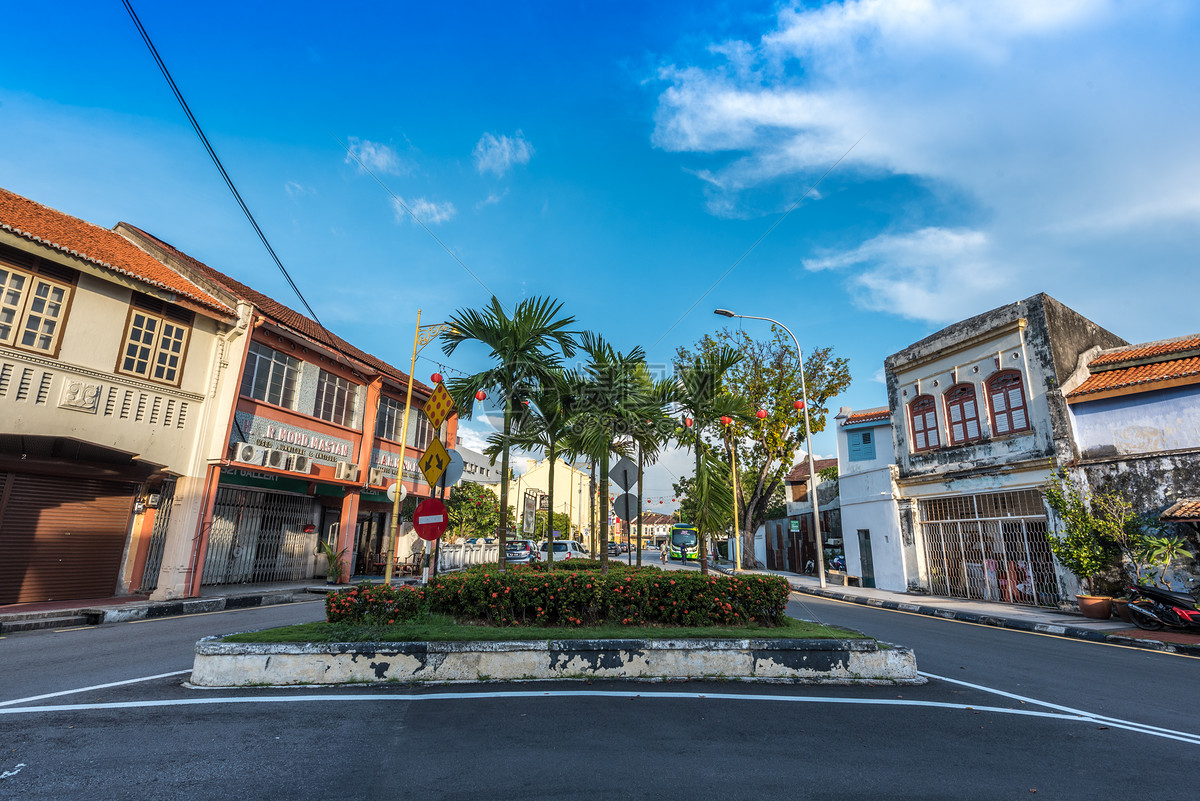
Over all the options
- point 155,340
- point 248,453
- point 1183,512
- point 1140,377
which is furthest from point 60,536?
point 1140,377

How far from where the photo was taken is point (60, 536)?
12500 mm

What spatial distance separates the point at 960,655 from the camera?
8.41 metres

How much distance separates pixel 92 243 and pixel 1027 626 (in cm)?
2242

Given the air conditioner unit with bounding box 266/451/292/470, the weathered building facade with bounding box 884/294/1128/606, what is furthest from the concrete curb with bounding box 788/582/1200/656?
the air conditioner unit with bounding box 266/451/292/470

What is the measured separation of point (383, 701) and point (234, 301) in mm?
13954

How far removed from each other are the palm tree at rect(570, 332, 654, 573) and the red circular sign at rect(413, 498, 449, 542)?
258 cm

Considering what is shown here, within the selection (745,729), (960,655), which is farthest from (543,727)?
(960,655)

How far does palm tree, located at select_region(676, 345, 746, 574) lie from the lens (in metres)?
9.87

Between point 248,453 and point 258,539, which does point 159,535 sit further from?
point 258,539

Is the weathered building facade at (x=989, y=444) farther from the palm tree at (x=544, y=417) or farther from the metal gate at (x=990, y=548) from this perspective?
the palm tree at (x=544, y=417)

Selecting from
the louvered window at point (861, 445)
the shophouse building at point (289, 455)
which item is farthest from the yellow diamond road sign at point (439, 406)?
the louvered window at point (861, 445)

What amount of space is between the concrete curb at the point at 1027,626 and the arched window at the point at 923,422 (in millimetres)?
5538

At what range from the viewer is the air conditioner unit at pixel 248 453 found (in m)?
15.1

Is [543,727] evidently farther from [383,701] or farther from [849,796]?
[849,796]
